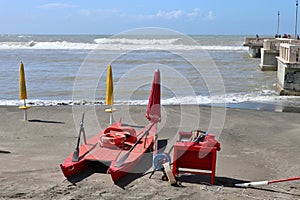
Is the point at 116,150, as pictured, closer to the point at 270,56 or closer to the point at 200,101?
the point at 200,101

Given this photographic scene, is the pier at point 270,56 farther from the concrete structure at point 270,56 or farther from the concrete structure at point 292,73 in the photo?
the concrete structure at point 292,73

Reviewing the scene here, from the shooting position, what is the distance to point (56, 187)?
6.77 m

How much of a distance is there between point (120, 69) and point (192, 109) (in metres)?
16.2

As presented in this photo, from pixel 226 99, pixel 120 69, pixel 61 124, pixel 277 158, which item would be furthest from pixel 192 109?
pixel 120 69

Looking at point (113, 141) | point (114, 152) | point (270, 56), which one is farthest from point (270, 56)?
→ point (114, 152)

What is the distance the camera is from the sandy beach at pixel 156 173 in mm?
6613

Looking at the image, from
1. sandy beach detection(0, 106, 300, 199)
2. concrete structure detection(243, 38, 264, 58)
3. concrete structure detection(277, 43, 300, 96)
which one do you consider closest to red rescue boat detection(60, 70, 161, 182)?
sandy beach detection(0, 106, 300, 199)

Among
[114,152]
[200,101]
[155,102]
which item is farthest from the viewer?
[200,101]

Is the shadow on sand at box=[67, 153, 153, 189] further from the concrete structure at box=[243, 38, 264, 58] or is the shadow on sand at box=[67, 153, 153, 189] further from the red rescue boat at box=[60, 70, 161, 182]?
the concrete structure at box=[243, 38, 264, 58]

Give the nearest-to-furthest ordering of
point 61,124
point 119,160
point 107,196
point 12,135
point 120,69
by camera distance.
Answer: point 107,196 → point 119,160 → point 12,135 → point 61,124 → point 120,69

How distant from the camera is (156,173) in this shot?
297 inches

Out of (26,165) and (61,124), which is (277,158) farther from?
(61,124)

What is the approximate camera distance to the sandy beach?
6613 millimetres

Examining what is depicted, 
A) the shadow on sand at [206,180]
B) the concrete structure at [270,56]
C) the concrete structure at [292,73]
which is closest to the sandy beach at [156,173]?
the shadow on sand at [206,180]
